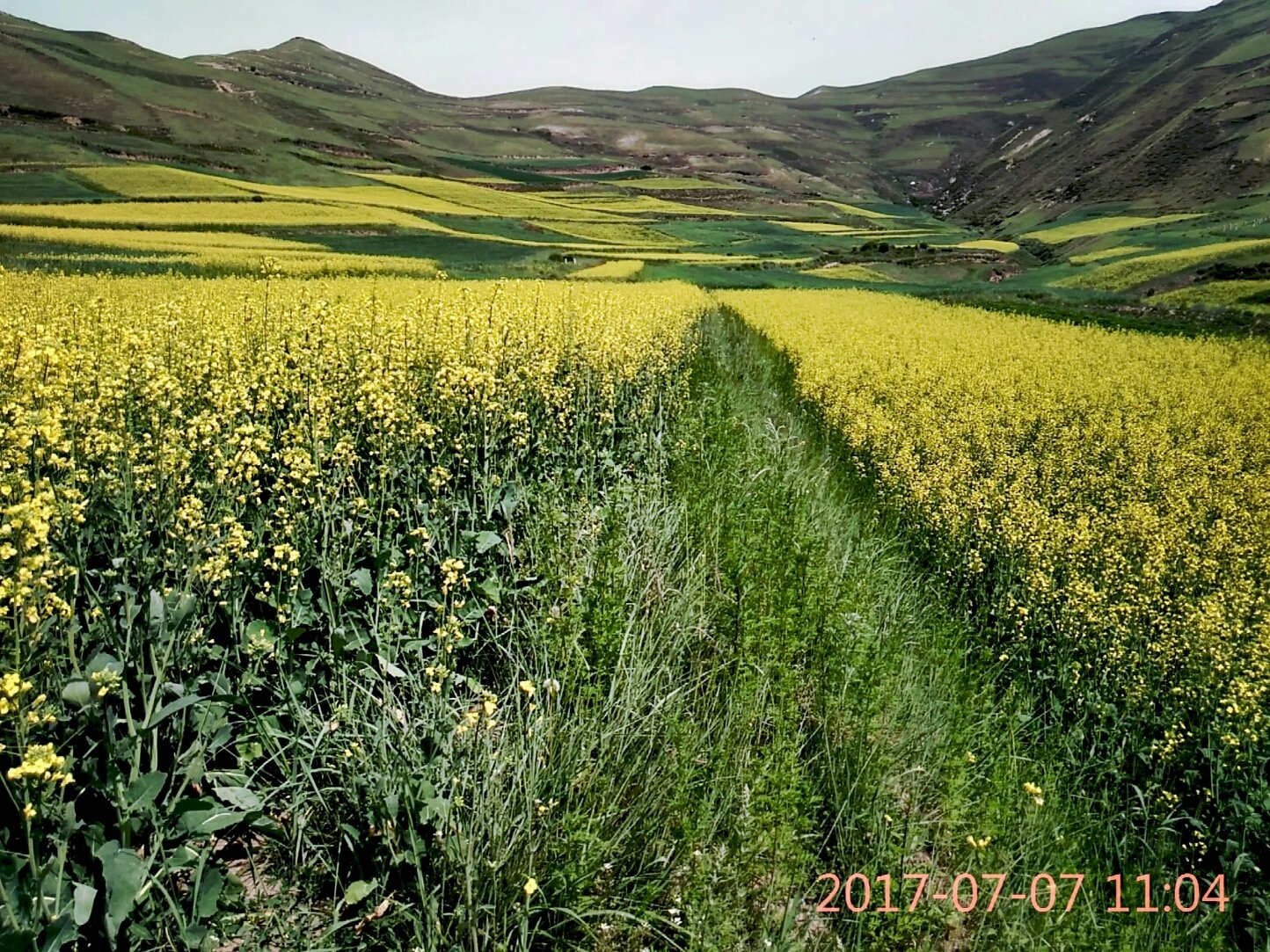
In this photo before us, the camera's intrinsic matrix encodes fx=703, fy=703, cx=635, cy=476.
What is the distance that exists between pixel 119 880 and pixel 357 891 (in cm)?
77

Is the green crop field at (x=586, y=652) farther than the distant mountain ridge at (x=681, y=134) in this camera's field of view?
No

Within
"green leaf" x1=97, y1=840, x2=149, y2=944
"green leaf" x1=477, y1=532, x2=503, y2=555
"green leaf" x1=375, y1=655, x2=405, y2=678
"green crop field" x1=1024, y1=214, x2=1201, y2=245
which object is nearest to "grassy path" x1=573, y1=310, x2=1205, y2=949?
"green leaf" x1=477, y1=532, x2=503, y2=555

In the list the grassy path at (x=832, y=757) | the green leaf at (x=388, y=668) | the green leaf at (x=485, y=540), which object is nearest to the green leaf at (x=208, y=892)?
the green leaf at (x=388, y=668)

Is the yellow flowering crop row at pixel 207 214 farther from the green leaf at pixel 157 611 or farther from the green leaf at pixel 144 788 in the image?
the green leaf at pixel 144 788

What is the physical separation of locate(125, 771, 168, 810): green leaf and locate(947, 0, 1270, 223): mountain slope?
296ft

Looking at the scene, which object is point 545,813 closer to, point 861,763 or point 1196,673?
point 861,763

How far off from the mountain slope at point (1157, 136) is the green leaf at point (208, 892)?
90.2 meters

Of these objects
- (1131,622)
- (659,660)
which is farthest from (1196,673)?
(659,660)

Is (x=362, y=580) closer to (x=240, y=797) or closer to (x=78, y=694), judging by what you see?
(x=240, y=797)

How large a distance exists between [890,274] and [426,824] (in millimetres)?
61286

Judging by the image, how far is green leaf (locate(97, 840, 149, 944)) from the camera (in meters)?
2.26

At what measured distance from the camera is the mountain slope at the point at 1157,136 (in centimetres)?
7431

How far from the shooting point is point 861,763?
382cm

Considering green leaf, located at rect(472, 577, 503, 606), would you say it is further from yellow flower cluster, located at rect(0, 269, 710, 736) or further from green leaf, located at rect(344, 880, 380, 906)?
green leaf, located at rect(344, 880, 380, 906)
